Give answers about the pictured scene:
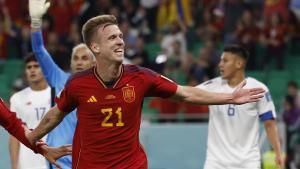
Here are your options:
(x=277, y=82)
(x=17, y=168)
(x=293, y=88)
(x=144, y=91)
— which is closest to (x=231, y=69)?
(x=17, y=168)

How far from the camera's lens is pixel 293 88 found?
57.3 feet

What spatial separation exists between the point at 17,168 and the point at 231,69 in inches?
102

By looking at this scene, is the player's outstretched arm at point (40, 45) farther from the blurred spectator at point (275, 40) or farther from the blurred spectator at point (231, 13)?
the blurred spectator at point (231, 13)

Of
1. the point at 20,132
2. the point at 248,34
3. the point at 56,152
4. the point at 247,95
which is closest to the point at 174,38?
the point at 248,34

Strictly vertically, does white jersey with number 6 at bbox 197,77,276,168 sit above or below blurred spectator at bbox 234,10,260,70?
below

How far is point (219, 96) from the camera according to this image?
7445 mm

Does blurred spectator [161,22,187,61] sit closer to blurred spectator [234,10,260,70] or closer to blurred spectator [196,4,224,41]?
blurred spectator [196,4,224,41]

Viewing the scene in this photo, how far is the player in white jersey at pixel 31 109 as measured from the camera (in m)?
10.4

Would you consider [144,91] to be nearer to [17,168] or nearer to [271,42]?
[17,168]

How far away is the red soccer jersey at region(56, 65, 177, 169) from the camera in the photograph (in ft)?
24.3

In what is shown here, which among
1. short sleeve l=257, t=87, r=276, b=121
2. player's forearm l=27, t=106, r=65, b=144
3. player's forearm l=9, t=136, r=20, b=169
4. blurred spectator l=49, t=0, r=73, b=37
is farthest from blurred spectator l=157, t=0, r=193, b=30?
player's forearm l=27, t=106, r=65, b=144

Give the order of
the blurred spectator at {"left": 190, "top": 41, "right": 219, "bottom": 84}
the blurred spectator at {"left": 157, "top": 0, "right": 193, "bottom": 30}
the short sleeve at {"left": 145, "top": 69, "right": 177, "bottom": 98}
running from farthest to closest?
the blurred spectator at {"left": 157, "top": 0, "right": 193, "bottom": 30} < the blurred spectator at {"left": 190, "top": 41, "right": 219, "bottom": 84} < the short sleeve at {"left": 145, "top": 69, "right": 177, "bottom": 98}

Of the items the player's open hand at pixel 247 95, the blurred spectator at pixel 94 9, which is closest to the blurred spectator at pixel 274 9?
the blurred spectator at pixel 94 9

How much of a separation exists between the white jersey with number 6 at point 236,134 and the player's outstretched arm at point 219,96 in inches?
119
